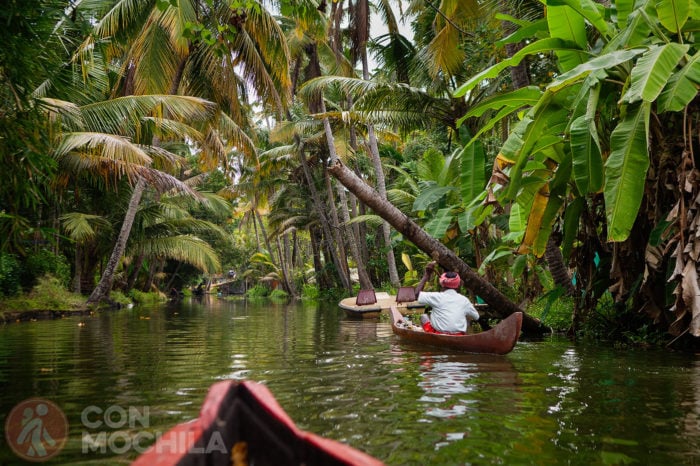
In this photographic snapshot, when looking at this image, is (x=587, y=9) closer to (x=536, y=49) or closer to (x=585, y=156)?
(x=536, y=49)

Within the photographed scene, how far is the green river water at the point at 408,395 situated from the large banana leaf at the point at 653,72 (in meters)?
2.64

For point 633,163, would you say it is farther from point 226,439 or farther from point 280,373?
point 226,439

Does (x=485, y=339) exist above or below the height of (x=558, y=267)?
below

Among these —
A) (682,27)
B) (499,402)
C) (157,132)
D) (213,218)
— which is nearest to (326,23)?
(157,132)

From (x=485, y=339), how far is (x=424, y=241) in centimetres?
247

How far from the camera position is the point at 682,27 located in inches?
241

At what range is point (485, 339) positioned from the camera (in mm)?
7082

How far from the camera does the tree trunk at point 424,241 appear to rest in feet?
28.0

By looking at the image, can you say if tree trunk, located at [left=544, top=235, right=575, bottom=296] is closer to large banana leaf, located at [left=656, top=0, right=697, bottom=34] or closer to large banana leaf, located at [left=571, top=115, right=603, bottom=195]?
large banana leaf, located at [left=571, top=115, right=603, bottom=195]

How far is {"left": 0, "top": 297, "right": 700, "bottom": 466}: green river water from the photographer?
332 centimetres

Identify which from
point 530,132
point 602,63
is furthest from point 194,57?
point 602,63

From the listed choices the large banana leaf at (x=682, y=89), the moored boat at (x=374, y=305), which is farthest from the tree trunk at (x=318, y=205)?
the large banana leaf at (x=682, y=89)

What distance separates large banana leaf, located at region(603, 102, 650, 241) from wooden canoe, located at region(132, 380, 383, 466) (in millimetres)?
4435

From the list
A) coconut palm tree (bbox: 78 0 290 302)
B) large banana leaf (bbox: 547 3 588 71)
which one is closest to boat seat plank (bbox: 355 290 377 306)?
coconut palm tree (bbox: 78 0 290 302)
